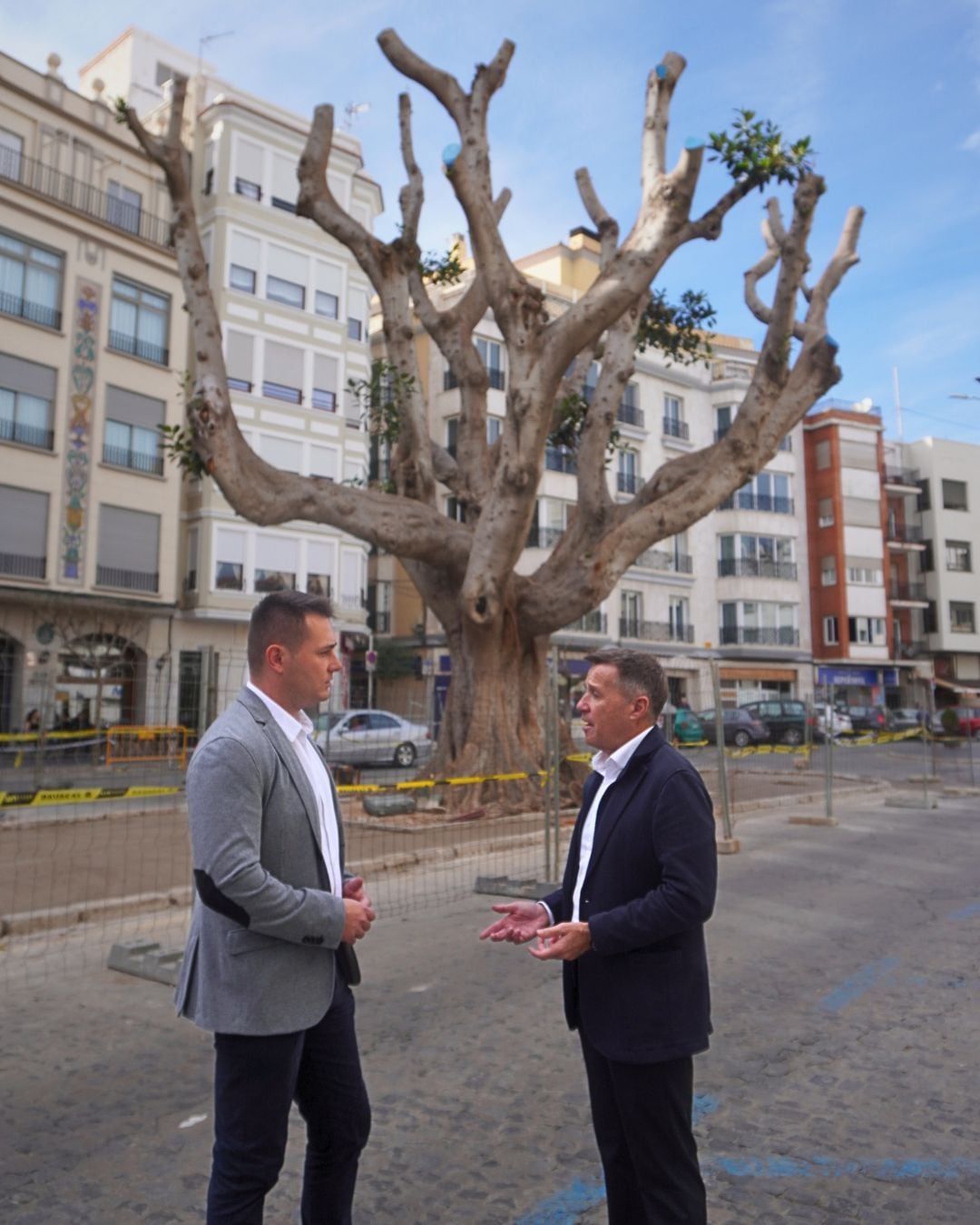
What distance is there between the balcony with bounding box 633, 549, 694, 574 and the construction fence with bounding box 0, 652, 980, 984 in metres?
26.2

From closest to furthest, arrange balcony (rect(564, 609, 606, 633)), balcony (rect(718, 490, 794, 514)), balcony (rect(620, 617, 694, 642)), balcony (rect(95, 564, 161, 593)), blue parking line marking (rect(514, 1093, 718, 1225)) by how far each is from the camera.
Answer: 1. blue parking line marking (rect(514, 1093, 718, 1225))
2. balcony (rect(95, 564, 161, 593))
3. balcony (rect(564, 609, 606, 633))
4. balcony (rect(620, 617, 694, 642))
5. balcony (rect(718, 490, 794, 514))

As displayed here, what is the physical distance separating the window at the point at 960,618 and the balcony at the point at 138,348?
42496 mm

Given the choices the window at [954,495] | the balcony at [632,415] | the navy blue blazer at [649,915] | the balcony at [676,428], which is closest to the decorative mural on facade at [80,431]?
the balcony at [632,415]

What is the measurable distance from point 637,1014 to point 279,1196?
1693 millimetres

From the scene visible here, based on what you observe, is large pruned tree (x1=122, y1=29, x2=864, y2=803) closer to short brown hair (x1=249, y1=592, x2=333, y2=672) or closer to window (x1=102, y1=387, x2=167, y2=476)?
short brown hair (x1=249, y1=592, x2=333, y2=672)

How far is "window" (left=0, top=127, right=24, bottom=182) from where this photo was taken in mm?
28203

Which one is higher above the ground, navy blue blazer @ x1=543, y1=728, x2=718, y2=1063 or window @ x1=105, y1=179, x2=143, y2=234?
window @ x1=105, y1=179, x2=143, y2=234

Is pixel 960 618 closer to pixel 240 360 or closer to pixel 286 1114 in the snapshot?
pixel 240 360

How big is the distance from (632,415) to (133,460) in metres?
23.6

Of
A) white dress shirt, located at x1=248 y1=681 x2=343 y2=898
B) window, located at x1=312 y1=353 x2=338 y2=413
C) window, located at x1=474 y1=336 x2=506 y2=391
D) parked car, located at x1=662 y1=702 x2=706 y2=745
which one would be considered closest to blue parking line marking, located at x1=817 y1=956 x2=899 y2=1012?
white dress shirt, located at x1=248 y1=681 x2=343 y2=898

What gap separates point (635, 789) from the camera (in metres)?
2.85

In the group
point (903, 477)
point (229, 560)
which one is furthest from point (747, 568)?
point (229, 560)

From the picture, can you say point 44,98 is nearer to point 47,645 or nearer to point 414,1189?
point 47,645

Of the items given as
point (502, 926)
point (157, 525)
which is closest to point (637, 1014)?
point (502, 926)
